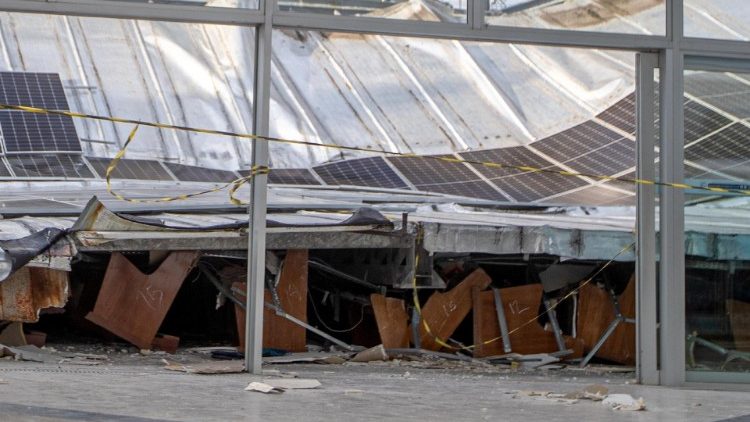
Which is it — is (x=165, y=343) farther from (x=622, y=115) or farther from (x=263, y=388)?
(x=622, y=115)

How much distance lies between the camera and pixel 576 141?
74.0ft

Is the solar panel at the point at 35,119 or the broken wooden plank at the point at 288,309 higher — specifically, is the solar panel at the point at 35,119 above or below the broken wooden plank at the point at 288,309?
above

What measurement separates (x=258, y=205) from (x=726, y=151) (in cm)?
307

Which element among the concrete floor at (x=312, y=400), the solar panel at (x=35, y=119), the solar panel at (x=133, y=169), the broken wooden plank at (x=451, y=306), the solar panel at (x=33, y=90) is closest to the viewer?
the concrete floor at (x=312, y=400)

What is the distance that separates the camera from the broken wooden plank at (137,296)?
12.6 metres

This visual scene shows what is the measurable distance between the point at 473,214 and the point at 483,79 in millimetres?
10183

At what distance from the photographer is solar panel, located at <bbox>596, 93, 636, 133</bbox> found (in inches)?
843

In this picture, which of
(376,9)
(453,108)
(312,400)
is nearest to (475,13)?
(376,9)

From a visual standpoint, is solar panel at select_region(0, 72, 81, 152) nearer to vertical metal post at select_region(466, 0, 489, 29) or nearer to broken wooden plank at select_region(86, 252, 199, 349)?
broken wooden plank at select_region(86, 252, 199, 349)

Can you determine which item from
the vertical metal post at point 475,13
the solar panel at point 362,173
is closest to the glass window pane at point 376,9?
the vertical metal post at point 475,13

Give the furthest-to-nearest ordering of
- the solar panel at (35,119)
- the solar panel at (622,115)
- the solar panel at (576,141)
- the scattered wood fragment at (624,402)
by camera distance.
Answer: the solar panel at (576,141)
the solar panel at (622,115)
the solar panel at (35,119)
the scattered wood fragment at (624,402)

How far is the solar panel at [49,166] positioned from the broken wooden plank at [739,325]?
12.1 metres

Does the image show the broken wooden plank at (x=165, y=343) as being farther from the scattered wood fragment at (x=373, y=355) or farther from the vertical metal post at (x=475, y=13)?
the vertical metal post at (x=475, y=13)

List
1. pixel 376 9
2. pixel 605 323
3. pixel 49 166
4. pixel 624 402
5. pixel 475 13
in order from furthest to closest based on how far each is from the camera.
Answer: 1. pixel 49 166
2. pixel 605 323
3. pixel 376 9
4. pixel 475 13
5. pixel 624 402
